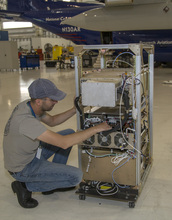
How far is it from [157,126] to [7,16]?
12.3 metres

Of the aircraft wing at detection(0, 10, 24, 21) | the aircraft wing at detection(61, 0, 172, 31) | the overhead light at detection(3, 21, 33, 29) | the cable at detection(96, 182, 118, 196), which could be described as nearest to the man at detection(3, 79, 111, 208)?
the cable at detection(96, 182, 118, 196)

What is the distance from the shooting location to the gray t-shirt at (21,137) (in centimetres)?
204

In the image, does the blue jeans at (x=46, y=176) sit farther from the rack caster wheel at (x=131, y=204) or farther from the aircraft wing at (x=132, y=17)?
the aircraft wing at (x=132, y=17)

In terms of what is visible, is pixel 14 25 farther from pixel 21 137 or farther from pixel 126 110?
pixel 126 110

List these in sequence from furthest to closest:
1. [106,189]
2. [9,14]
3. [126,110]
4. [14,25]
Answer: [14,25] < [9,14] < [106,189] < [126,110]

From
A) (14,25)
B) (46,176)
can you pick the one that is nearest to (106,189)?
(46,176)

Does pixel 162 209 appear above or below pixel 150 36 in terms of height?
below

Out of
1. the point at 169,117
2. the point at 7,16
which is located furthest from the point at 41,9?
the point at 169,117

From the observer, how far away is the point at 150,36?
1066 cm

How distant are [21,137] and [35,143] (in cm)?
14

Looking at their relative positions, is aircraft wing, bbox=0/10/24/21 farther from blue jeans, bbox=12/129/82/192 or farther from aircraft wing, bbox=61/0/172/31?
blue jeans, bbox=12/129/82/192

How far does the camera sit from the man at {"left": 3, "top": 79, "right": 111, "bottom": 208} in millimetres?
2076

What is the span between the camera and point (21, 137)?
217 cm

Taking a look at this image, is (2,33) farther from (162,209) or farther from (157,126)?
(162,209)
